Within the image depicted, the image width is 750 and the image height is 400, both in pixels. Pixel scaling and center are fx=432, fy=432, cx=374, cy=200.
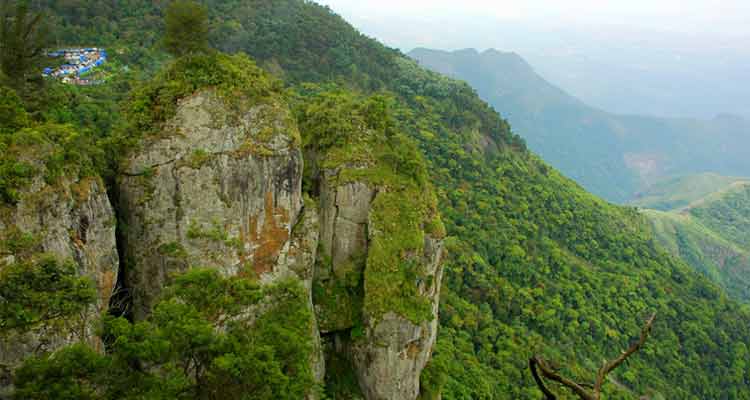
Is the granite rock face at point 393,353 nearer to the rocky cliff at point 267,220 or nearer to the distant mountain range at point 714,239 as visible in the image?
the rocky cliff at point 267,220

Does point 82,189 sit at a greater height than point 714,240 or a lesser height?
greater

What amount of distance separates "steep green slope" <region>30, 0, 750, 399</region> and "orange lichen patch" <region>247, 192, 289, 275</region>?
10.9m

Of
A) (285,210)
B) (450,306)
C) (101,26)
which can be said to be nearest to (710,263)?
(450,306)

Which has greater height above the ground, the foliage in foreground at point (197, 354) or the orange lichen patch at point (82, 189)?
the orange lichen patch at point (82, 189)

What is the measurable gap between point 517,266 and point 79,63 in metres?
46.6

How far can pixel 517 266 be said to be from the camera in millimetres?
44500

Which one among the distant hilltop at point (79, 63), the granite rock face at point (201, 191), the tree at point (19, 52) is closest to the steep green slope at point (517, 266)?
the distant hilltop at point (79, 63)

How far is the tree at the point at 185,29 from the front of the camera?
17594 mm

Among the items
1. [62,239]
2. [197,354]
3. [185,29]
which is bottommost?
[197,354]

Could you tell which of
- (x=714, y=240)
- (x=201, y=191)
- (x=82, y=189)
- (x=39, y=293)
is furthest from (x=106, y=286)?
(x=714, y=240)

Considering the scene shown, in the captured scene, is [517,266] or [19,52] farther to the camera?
[517,266]

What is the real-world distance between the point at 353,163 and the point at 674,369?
4593cm

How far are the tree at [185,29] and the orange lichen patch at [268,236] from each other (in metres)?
7.23

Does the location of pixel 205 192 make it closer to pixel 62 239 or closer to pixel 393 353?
pixel 62 239
